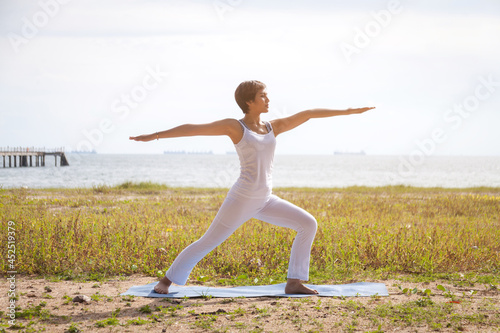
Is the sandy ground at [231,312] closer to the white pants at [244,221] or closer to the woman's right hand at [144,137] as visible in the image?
the white pants at [244,221]

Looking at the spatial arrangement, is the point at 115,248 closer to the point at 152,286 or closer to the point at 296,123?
the point at 152,286

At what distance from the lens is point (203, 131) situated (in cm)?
507

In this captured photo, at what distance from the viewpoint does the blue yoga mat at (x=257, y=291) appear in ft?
18.7

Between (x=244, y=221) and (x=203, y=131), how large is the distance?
108 cm

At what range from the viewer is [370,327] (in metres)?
4.54

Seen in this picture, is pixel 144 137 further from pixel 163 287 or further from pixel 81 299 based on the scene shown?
pixel 81 299

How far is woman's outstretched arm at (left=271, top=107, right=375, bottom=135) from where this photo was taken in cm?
562

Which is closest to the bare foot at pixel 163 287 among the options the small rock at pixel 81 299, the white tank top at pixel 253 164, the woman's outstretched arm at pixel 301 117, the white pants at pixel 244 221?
the white pants at pixel 244 221

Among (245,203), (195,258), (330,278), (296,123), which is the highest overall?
(296,123)

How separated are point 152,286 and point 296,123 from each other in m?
2.65

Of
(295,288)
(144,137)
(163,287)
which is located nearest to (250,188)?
(144,137)

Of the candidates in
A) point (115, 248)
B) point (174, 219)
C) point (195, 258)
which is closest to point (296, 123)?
point (195, 258)

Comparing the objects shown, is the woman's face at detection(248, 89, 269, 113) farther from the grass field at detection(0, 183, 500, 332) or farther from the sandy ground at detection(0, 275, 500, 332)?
the grass field at detection(0, 183, 500, 332)

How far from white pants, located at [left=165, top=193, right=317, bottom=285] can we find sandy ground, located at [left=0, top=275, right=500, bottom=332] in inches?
14.6
